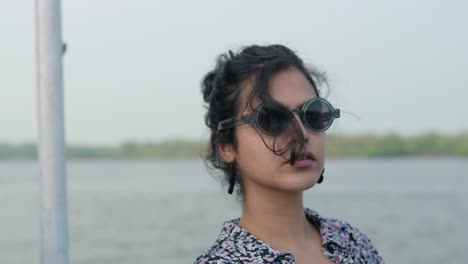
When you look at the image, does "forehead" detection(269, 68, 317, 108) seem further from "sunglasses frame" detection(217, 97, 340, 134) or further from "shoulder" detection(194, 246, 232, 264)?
"shoulder" detection(194, 246, 232, 264)

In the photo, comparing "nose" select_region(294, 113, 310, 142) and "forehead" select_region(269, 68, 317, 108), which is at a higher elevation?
"forehead" select_region(269, 68, 317, 108)

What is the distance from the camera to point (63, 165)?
2.29 meters

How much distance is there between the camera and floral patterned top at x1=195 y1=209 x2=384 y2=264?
6.61 ft

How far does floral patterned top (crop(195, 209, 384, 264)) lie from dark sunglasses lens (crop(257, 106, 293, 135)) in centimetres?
27

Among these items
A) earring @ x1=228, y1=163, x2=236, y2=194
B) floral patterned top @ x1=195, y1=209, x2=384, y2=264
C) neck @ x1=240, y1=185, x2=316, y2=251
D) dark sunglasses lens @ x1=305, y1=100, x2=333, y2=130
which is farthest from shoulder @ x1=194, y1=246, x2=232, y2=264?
dark sunglasses lens @ x1=305, y1=100, x2=333, y2=130

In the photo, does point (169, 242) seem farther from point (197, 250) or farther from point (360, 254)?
point (360, 254)

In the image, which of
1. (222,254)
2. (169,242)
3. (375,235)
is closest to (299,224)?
(222,254)

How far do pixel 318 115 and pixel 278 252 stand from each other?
347mm

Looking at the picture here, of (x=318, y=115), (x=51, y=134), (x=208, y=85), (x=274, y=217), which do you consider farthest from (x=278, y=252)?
(x=51, y=134)

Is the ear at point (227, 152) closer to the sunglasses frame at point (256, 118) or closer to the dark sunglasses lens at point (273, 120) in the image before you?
the sunglasses frame at point (256, 118)

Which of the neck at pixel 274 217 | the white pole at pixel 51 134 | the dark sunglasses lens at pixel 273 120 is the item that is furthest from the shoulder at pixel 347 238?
the white pole at pixel 51 134

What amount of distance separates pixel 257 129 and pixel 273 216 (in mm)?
236

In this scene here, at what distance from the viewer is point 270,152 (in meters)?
2.03

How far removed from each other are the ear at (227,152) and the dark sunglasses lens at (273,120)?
160 mm
